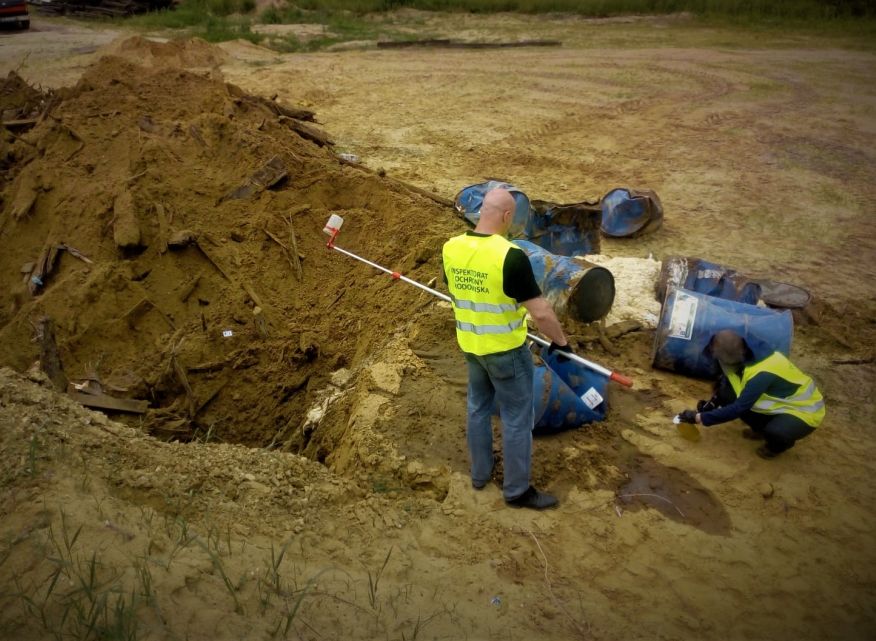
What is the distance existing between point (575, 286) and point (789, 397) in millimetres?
1839

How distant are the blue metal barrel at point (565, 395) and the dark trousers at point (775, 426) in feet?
2.88

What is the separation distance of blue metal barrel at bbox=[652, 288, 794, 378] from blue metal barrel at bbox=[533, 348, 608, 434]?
0.78 meters

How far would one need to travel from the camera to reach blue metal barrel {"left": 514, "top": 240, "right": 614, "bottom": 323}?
5.70 metres

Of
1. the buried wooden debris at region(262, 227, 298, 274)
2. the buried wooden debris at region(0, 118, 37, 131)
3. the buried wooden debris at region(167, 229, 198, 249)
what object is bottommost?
the buried wooden debris at region(262, 227, 298, 274)

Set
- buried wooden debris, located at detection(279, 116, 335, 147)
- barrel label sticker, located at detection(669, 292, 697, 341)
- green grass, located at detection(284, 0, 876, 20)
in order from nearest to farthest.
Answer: barrel label sticker, located at detection(669, 292, 697, 341), buried wooden debris, located at detection(279, 116, 335, 147), green grass, located at detection(284, 0, 876, 20)

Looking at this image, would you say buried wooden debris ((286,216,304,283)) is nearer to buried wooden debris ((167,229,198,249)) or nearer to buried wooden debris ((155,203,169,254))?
buried wooden debris ((167,229,198,249))

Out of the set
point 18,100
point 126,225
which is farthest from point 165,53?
point 126,225

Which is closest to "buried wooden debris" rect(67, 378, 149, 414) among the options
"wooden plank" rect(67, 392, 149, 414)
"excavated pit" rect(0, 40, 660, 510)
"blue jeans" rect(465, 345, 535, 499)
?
"wooden plank" rect(67, 392, 149, 414)

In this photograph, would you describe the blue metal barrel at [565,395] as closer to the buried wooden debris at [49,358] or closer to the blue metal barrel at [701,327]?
the blue metal barrel at [701,327]

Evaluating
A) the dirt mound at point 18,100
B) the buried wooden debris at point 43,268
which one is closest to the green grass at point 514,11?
the dirt mound at point 18,100

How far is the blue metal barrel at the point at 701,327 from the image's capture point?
17.1 feet

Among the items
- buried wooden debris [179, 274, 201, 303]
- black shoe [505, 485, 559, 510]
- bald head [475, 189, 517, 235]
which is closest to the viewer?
bald head [475, 189, 517, 235]

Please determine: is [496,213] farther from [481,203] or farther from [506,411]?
[481,203]

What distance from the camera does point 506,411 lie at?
415cm
